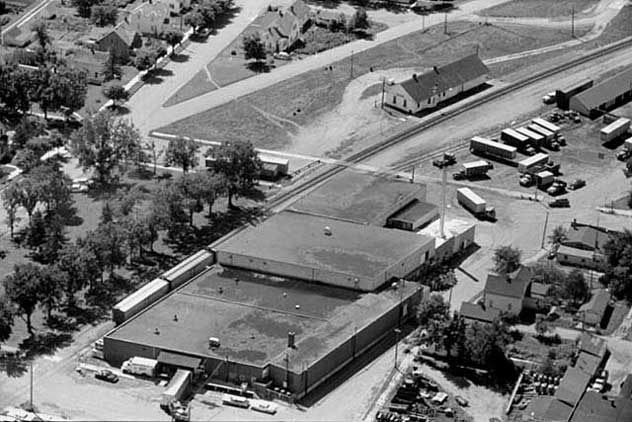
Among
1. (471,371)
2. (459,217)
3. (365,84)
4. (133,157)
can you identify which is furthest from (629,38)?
(471,371)

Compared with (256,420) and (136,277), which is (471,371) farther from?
(136,277)

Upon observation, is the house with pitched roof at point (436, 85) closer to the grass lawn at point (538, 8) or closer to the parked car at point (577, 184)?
the parked car at point (577, 184)

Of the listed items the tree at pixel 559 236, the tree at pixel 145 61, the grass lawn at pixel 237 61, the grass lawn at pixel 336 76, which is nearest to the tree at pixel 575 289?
the tree at pixel 559 236

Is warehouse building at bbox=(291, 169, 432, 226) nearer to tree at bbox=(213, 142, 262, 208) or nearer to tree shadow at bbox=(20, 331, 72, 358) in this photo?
tree at bbox=(213, 142, 262, 208)

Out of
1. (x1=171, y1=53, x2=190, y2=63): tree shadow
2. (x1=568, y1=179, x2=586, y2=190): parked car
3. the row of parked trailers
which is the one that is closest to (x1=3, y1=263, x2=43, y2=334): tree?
the row of parked trailers

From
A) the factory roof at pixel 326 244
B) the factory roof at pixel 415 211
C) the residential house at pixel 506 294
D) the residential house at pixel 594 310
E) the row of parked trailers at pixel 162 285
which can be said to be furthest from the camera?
the factory roof at pixel 415 211

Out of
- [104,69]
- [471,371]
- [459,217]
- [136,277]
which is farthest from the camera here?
[104,69]
